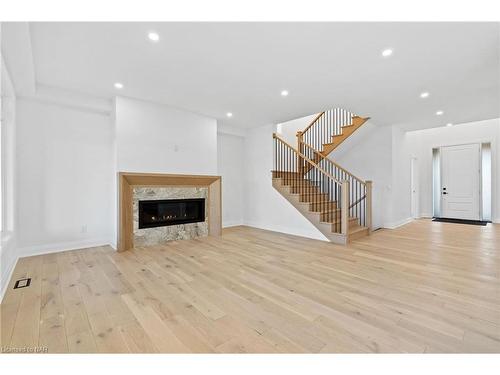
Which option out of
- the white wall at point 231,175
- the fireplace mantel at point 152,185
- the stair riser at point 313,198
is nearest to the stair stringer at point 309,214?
the stair riser at point 313,198

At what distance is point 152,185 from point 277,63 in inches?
121

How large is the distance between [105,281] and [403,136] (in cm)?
777

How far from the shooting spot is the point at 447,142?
7.34 metres

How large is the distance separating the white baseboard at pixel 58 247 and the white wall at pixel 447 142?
28.5 feet

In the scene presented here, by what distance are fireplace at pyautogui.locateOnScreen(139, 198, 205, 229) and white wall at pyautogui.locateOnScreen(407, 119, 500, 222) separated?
6792mm

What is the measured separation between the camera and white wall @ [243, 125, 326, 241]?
520cm

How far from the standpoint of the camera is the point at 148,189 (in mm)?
4289

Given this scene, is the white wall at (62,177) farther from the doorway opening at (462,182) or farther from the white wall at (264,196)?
the doorway opening at (462,182)

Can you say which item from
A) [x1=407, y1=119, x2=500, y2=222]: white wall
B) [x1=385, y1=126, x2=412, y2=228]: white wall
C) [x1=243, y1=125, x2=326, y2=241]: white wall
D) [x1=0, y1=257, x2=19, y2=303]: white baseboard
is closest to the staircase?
[x1=243, y1=125, x2=326, y2=241]: white wall

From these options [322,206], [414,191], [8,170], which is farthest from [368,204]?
[8,170]

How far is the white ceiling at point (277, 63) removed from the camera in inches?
89.7

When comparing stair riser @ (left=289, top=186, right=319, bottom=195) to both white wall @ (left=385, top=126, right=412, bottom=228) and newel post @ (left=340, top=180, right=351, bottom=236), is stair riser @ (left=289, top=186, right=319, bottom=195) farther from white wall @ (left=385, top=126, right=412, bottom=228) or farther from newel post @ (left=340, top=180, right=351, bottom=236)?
white wall @ (left=385, top=126, right=412, bottom=228)
